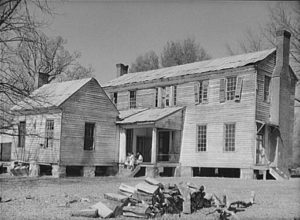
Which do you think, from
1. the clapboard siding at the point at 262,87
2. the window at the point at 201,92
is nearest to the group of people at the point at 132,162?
the window at the point at 201,92

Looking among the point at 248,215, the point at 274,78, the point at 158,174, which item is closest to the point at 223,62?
the point at 274,78

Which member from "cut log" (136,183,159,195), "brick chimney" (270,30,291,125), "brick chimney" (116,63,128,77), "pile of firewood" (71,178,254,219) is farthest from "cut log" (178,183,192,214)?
"brick chimney" (116,63,128,77)

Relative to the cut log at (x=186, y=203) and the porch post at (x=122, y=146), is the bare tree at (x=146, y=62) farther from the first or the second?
the cut log at (x=186, y=203)

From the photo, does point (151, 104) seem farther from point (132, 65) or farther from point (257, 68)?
point (132, 65)

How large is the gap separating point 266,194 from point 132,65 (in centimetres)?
3411

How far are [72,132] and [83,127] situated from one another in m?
0.84

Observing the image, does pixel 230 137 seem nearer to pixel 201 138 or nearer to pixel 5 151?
pixel 201 138

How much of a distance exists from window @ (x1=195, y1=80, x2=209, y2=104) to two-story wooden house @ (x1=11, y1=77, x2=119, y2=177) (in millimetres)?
5203

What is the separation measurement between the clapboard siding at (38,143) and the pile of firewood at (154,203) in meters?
13.0

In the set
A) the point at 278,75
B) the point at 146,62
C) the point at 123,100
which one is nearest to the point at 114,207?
the point at 278,75

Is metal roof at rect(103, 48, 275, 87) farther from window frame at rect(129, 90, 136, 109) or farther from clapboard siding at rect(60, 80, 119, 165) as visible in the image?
clapboard siding at rect(60, 80, 119, 165)

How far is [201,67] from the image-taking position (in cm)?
2877

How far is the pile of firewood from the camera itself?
11.1 m

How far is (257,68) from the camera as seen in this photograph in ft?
80.4
